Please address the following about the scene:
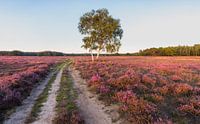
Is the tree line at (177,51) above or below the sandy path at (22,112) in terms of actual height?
above

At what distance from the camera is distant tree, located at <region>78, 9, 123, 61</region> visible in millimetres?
68562

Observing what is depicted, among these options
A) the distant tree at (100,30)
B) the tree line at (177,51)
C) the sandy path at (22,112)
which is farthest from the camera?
the tree line at (177,51)

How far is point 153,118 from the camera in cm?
1041

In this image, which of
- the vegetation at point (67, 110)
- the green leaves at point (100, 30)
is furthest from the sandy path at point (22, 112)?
the green leaves at point (100, 30)

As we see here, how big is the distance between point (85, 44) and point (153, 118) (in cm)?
5959

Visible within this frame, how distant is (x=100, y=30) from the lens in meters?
68.8

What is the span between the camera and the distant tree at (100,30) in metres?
68.6

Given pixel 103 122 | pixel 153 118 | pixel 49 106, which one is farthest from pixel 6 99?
pixel 153 118

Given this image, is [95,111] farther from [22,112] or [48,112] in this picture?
[22,112]

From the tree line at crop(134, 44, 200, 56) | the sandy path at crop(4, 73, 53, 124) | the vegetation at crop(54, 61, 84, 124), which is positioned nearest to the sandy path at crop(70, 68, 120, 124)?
the vegetation at crop(54, 61, 84, 124)

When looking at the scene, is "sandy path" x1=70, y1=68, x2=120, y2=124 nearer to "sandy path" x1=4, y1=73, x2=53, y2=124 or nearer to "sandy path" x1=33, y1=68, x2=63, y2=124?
"sandy path" x1=33, y1=68, x2=63, y2=124

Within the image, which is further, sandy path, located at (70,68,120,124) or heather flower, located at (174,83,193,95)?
heather flower, located at (174,83,193,95)

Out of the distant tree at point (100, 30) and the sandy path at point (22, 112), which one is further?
the distant tree at point (100, 30)

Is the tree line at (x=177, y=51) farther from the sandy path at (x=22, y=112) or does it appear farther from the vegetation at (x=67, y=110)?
the sandy path at (x=22, y=112)
